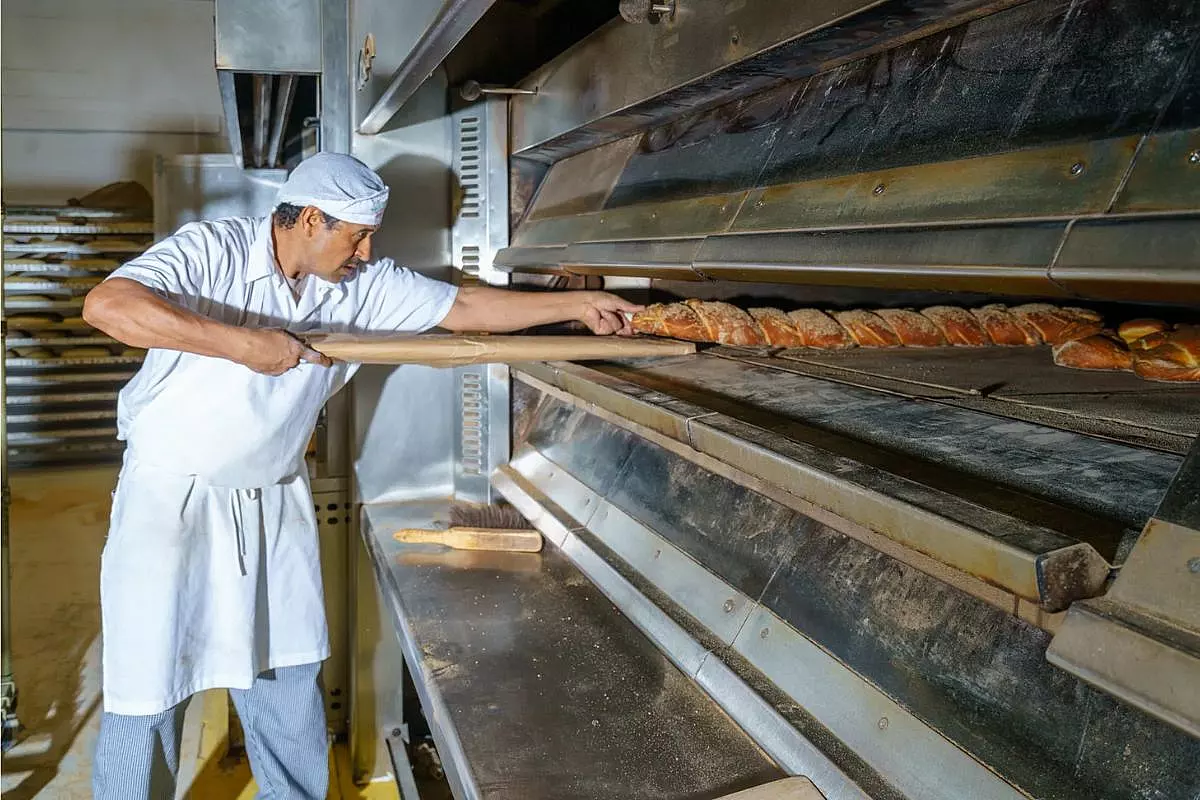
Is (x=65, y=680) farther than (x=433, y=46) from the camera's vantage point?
Yes

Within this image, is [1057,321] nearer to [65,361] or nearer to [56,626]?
[56,626]

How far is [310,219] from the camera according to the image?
2.29 metres

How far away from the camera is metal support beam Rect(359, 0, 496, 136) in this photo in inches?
53.3

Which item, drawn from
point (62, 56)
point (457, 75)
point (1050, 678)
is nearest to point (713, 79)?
point (1050, 678)

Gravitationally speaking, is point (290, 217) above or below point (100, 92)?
below

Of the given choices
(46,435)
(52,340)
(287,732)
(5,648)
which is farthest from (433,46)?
(46,435)

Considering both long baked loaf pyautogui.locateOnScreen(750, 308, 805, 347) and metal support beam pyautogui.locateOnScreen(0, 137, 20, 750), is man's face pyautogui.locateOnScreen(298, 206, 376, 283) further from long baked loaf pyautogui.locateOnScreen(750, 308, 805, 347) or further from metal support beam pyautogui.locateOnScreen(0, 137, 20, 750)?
metal support beam pyautogui.locateOnScreen(0, 137, 20, 750)

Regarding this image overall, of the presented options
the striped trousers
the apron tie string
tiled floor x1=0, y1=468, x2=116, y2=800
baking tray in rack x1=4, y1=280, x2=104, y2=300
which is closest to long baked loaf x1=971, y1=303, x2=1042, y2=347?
the apron tie string

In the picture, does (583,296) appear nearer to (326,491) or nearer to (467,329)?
(467,329)

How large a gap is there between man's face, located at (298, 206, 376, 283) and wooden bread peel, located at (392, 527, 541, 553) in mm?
738

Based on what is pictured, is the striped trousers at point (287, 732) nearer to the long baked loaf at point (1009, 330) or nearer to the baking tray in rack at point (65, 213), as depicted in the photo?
the long baked loaf at point (1009, 330)

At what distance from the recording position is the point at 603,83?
215 cm

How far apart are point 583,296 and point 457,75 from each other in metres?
0.94

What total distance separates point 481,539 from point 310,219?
932 millimetres
